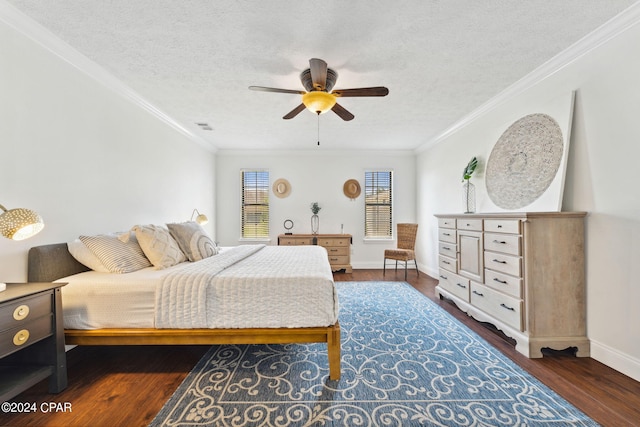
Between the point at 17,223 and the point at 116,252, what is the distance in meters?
0.75

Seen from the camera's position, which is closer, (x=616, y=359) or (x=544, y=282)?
(x=616, y=359)

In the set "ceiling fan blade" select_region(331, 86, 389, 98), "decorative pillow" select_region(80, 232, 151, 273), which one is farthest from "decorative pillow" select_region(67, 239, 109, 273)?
"ceiling fan blade" select_region(331, 86, 389, 98)

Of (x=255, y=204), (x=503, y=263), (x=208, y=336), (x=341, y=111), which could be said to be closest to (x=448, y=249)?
(x=503, y=263)

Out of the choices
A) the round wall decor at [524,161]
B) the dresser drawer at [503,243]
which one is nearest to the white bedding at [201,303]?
the dresser drawer at [503,243]

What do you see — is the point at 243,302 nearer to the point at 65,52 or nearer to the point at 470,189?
the point at 65,52

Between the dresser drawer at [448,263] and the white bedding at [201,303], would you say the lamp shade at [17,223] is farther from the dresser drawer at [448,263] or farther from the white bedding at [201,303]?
the dresser drawer at [448,263]

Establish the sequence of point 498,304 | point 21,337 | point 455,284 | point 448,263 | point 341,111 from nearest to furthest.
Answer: point 21,337 → point 498,304 → point 341,111 → point 455,284 → point 448,263

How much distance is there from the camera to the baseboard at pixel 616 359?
6.34ft

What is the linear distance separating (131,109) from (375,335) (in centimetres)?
374

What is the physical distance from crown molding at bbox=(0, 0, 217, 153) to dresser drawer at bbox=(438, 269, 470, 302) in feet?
14.6

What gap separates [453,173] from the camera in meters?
4.46

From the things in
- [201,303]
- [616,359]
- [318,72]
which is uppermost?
[318,72]

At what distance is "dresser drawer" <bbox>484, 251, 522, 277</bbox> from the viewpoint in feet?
7.84

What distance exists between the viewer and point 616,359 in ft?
6.73
